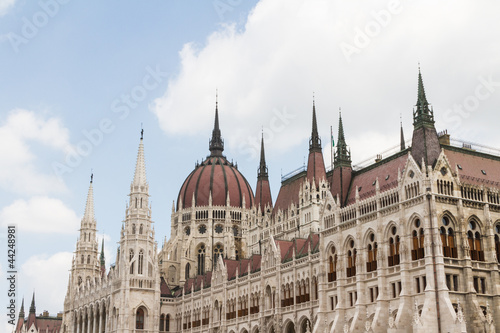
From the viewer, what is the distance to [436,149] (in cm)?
6072

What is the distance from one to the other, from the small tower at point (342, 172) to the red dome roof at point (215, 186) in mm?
50190

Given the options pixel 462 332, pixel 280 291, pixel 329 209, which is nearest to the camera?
pixel 462 332

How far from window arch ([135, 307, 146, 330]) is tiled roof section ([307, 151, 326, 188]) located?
1268 inches

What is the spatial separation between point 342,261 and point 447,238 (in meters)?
12.1

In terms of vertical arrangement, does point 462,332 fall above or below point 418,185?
below

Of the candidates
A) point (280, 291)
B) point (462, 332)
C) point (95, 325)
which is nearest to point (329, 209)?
point (280, 291)

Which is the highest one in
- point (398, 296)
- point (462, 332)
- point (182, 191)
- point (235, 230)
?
point (182, 191)

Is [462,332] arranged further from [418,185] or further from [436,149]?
[436,149]

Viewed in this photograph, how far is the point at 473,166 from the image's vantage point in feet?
208

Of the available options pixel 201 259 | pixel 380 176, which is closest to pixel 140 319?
pixel 201 259

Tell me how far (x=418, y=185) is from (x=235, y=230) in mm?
68018

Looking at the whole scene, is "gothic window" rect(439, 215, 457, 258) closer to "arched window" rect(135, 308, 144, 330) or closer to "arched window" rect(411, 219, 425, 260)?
"arched window" rect(411, 219, 425, 260)

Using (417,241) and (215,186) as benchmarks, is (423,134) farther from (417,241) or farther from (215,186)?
(215,186)

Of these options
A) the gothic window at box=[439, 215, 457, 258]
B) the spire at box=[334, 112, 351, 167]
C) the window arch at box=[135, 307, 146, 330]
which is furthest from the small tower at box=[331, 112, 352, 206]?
the window arch at box=[135, 307, 146, 330]
